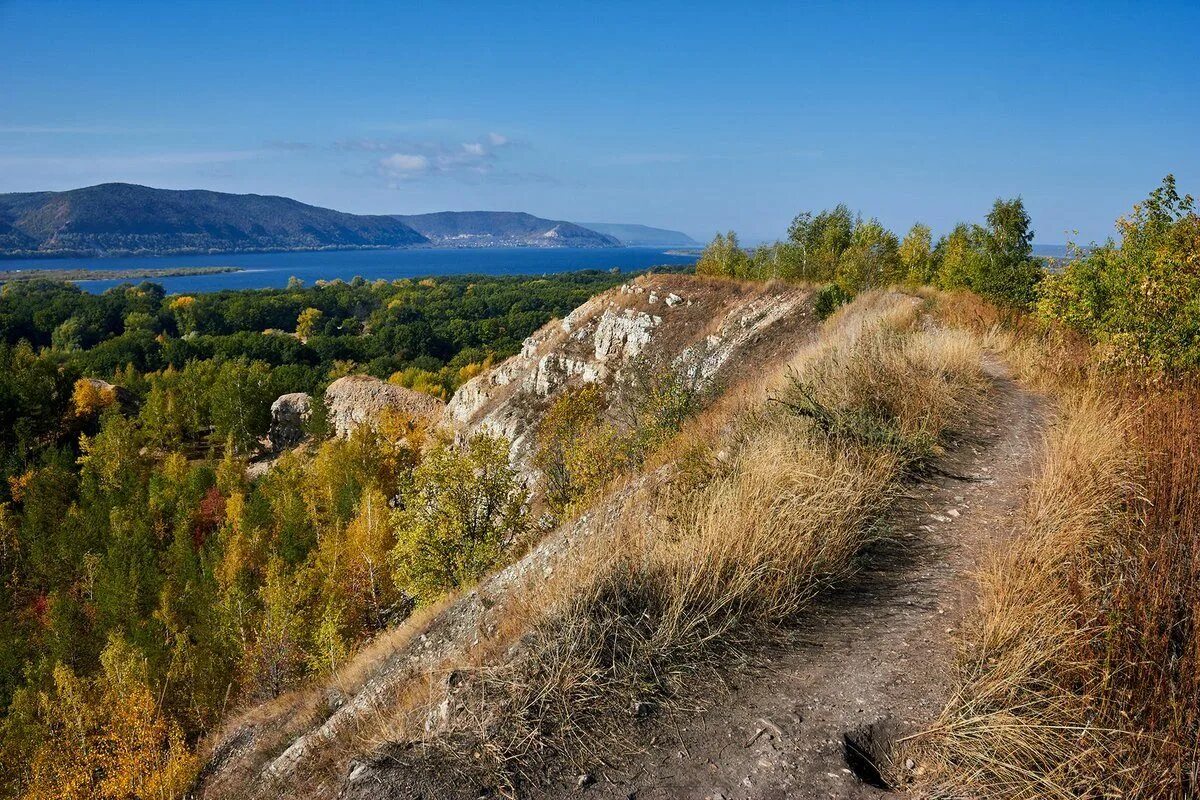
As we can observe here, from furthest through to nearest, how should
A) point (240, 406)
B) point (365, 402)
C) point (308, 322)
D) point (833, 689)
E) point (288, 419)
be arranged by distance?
1. point (308, 322)
2. point (288, 419)
3. point (240, 406)
4. point (365, 402)
5. point (833, 689)

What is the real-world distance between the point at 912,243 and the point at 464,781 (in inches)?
1983

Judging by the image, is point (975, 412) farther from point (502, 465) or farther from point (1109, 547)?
point (502, 465)

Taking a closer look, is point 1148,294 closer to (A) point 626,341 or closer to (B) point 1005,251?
(B) point 1005,251

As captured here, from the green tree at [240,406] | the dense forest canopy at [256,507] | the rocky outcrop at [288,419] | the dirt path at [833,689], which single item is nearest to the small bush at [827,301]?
the dense forest canopy at [256,507]

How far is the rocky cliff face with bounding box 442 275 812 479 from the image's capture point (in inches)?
1253

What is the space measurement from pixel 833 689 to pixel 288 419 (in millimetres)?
60809

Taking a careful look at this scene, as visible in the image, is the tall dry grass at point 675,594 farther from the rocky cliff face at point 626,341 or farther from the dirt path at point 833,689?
the rocky cliff face at point 626,341

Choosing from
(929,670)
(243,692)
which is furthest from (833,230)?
(929,670)

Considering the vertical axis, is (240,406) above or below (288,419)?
above

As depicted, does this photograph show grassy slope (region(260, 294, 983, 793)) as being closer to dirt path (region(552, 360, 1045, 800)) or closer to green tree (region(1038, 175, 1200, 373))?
dirt path (region(552, 360, 1045, 800))

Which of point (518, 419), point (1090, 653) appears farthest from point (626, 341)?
point (1090, 653)

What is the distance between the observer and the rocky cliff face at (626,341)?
3183 centimetres

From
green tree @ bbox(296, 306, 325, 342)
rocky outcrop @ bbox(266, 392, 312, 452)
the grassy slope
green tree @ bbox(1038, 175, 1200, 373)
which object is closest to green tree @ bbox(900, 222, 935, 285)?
green tree @ bbox(1038, 175, 1200, 373)

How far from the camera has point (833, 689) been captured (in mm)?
4145
